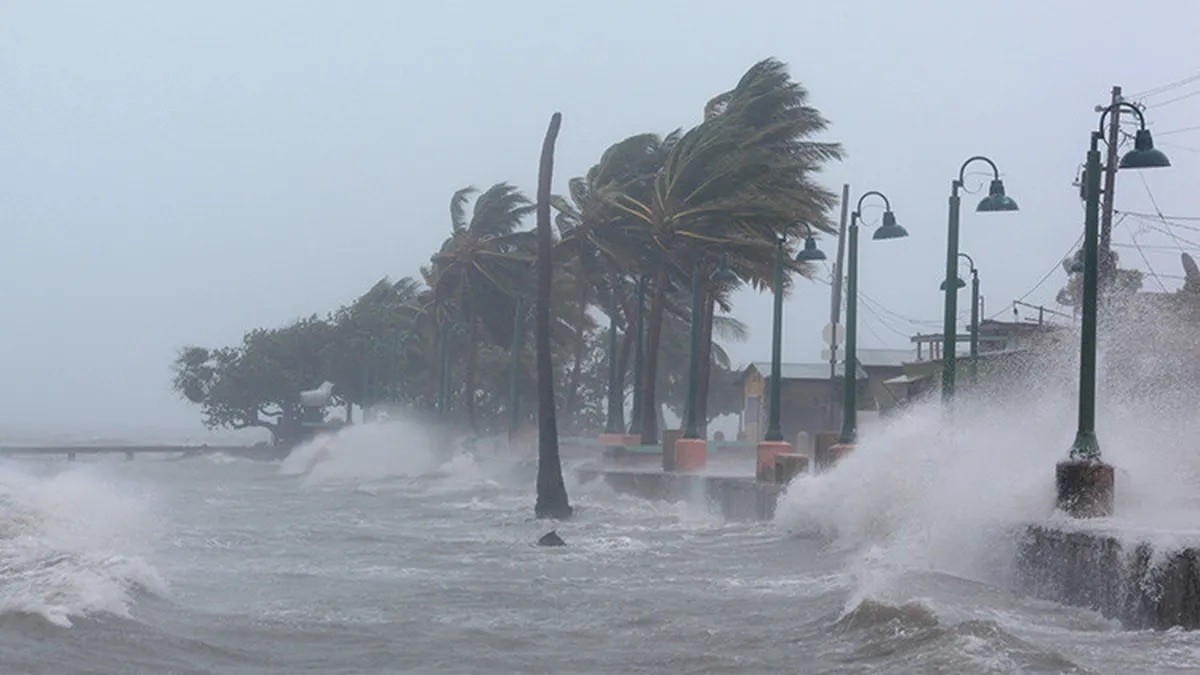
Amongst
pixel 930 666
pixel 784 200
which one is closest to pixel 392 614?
pixel 930 666

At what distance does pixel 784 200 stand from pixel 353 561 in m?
24.4

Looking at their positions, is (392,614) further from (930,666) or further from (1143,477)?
(1143,477)

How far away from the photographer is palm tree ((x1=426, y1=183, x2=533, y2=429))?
207ft

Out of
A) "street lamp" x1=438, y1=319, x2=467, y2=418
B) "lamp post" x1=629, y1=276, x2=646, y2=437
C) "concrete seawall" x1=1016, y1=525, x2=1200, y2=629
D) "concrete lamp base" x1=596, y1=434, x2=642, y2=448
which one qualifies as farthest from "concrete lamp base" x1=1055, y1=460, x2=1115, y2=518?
"street lamp" x1=438, y1=319, x2=467, y2=418

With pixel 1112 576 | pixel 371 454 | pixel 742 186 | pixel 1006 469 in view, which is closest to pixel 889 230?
pixel 1006 469

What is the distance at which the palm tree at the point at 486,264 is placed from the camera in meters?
63.0

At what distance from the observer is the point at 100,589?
512 inches

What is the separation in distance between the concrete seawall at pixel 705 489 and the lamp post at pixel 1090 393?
38.2 feet

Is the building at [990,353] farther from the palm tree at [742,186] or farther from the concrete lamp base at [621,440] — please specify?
the concrete lamp base at [621,440]

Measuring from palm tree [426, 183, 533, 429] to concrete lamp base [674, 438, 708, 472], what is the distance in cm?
2522

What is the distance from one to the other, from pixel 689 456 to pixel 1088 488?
22188mm

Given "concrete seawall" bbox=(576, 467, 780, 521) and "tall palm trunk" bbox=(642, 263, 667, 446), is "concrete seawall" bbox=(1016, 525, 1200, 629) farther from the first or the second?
"tall palm trunk" bbox=(642, 263, 667, 446)

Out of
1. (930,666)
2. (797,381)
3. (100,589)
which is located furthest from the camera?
(797,381)

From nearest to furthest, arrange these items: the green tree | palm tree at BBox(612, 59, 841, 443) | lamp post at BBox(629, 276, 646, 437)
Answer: palm tree at BBox(612, 59, 841, 443) → lamp post at BBox(629, 276, 646, 437) → the green tree
